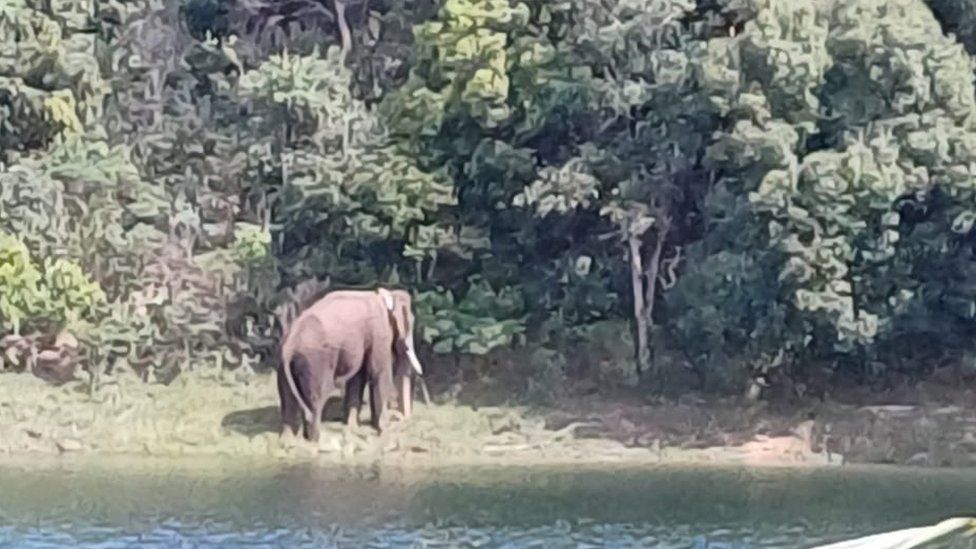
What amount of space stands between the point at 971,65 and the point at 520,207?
3572 millimetres

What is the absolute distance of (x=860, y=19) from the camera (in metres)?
11.9

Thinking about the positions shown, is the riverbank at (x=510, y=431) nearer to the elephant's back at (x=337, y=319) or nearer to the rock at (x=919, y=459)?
the rock at (x=919, y=459)

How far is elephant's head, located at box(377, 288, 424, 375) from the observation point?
1276 cm

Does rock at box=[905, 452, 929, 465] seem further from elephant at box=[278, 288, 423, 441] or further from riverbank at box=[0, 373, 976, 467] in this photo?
elephant at box=[278, 288, 423, 441]

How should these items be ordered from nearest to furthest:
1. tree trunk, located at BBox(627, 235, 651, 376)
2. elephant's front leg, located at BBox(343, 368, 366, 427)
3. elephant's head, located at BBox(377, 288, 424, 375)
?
elephant's front leg, located at BBox(343, 368, 366, 427) < elephant's head, located at BBox(377, 288, 424, 375) < tree trunk, located at BBox(627, 235, 651, 376)

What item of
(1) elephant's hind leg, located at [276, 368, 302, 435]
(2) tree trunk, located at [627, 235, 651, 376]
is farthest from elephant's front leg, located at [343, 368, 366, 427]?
(2) tree trunk, located at [627, 235, 651, 376]

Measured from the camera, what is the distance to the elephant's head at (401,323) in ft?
41.9

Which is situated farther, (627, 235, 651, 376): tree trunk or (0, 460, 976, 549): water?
(627, 235, 651, 376): tree trunk

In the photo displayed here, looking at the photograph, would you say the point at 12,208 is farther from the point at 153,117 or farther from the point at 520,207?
the point at 520,207

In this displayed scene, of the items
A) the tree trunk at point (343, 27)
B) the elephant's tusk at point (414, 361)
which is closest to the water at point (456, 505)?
the elephant's tusk at point (414, 361)

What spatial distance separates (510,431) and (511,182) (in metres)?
2.13

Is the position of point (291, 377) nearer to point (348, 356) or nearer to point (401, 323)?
point (348, 356)

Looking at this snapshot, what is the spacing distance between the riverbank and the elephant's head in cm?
44

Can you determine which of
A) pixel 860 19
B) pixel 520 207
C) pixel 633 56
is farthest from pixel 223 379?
pixel 860 19
